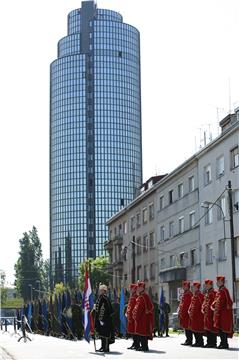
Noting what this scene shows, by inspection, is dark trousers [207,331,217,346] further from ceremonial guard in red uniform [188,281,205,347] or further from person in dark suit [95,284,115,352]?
person in dark suit [95,284,115,352]

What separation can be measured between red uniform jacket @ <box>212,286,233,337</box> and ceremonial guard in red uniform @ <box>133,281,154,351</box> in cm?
182

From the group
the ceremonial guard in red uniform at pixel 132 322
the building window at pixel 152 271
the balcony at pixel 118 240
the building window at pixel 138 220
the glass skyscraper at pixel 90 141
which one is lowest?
the ceremonial guard in red uniform at pixel 132 322

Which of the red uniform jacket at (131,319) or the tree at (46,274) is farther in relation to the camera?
the tree at (46,274)

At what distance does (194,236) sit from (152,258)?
13.1 meters

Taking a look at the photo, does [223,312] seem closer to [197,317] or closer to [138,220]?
[197,317]

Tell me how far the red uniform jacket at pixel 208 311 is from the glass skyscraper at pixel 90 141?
139m

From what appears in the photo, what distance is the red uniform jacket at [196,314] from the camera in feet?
70.3

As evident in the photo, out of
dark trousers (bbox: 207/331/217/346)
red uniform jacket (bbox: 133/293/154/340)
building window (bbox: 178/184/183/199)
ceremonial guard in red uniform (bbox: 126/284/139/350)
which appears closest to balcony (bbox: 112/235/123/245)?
building window (bbox: 178/184/183/199)

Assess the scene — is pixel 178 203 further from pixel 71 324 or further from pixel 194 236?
pixel 71 324

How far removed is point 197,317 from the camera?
21.5m

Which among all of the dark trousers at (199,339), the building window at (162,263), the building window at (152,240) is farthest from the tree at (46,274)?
the dark trousers at (199,339)

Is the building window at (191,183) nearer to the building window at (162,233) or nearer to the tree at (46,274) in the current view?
the building window at (162,233)

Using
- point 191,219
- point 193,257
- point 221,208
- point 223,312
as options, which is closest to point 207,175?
point 221,208

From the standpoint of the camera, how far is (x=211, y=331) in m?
20.6
